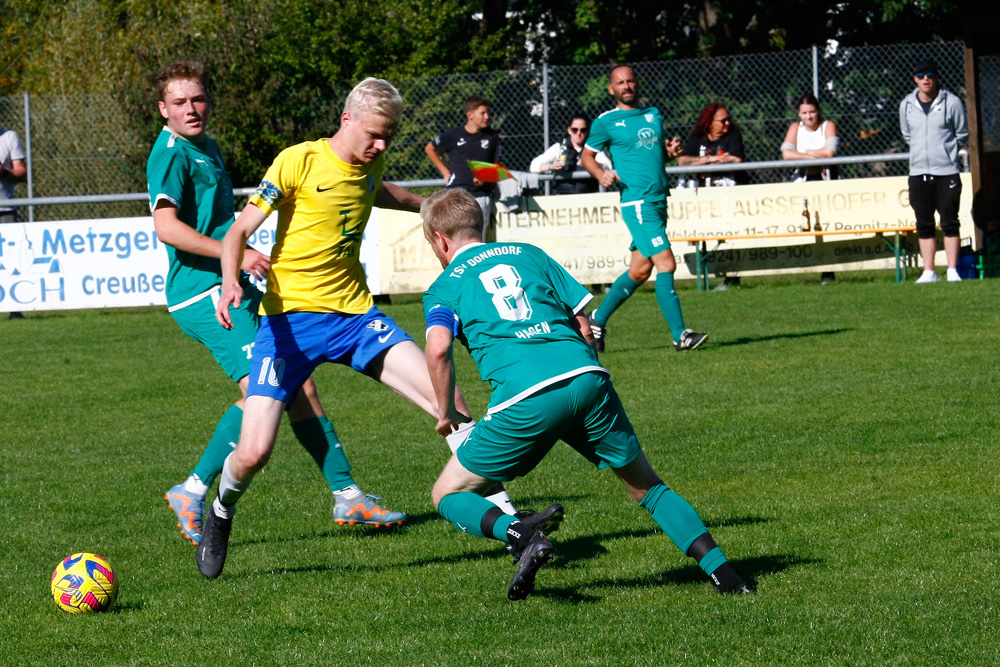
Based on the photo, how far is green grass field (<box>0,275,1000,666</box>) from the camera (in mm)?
4406

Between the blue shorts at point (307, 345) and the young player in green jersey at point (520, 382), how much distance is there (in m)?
0.91

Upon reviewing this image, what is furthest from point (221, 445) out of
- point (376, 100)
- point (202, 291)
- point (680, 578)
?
point (680, 578)

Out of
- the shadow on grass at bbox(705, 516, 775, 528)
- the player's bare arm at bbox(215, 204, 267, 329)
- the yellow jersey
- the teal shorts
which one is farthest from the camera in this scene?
the teal shorts

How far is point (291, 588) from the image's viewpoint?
527cm

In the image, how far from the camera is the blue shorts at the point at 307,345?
18.2ft

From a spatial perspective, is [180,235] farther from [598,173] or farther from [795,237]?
[795,237]

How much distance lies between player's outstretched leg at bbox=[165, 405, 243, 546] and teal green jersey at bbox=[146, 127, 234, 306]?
63cm

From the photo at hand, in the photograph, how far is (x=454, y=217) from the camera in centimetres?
490

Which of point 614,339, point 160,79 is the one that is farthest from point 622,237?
point 160,79

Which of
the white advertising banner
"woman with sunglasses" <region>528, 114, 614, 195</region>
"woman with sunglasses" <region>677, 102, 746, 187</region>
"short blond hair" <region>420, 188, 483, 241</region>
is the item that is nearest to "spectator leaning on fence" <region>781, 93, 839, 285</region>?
the white advertising banner

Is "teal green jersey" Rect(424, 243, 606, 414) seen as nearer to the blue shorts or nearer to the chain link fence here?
the blue shorts

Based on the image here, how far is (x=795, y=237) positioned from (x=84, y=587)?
12699mm

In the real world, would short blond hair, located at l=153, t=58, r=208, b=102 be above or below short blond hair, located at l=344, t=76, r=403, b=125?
above

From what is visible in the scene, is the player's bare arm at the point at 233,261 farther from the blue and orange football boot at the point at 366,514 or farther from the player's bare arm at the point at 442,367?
the blue and orange football boot at the point at 366,514
